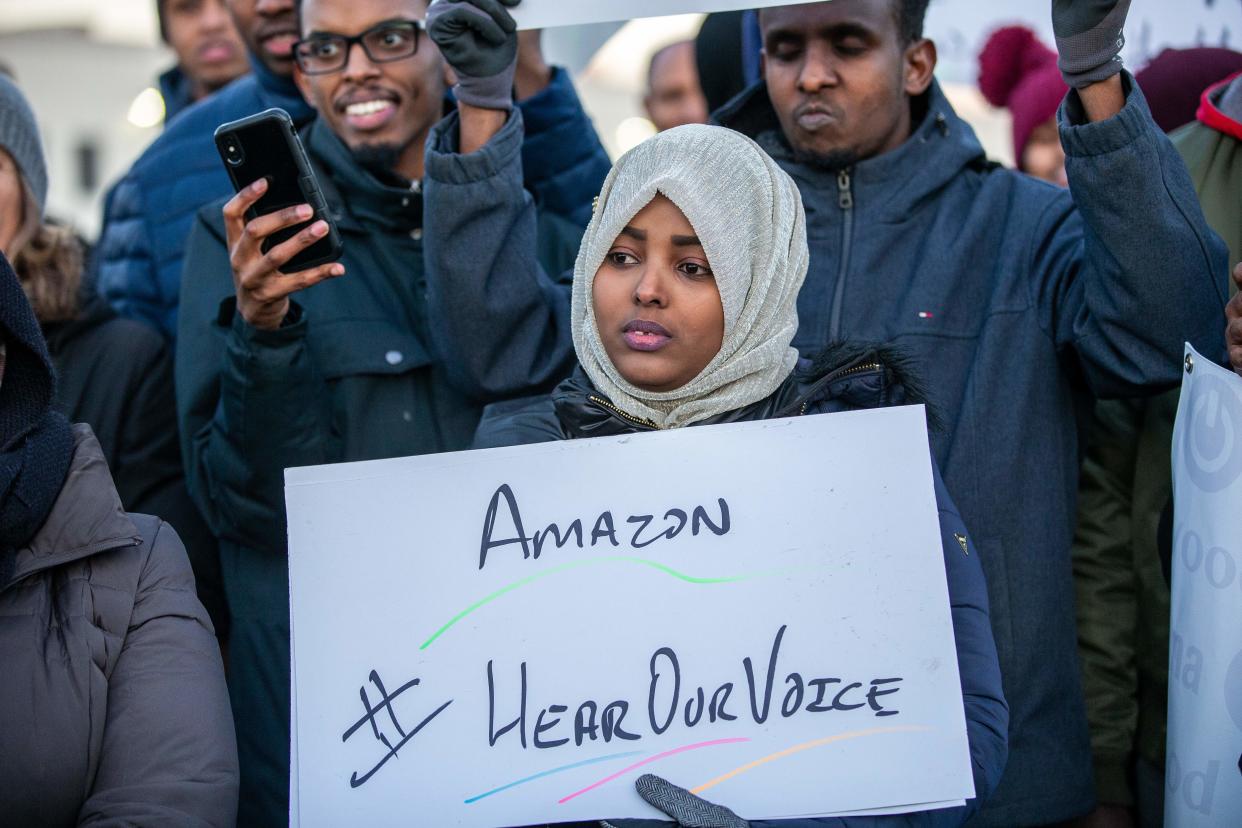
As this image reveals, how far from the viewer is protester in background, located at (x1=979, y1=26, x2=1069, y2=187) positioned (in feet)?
15.0

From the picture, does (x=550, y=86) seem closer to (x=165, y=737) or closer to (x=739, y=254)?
(x=739, y=254)

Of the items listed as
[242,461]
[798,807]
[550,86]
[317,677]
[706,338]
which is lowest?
[798,807]

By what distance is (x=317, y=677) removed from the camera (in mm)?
2143

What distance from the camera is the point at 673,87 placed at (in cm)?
598

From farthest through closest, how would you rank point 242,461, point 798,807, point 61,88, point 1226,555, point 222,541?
1. point 61,88
2. point 222,541
3. point 242,461
4. point 1226,555
5. point 798,807

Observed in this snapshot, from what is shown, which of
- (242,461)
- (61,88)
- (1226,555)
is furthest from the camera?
(61,88)

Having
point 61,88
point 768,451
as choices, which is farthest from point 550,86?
point 61,88

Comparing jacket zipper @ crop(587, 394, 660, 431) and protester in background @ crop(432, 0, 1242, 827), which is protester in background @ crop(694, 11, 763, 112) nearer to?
protester in background @ crop(432, 0, 1242, 827)

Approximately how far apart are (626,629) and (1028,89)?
305 cm

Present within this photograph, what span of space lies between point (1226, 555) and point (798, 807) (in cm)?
81

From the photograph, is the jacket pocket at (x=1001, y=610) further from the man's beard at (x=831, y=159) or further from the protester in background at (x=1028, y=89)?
the protester in background at (x=1028, y=89)

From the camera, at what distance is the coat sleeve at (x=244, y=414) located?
2.83 metres

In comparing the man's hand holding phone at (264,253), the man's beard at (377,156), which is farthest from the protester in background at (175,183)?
the man's hand holding phone at (264,253)

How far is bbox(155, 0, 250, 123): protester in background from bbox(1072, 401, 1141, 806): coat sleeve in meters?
2.97
